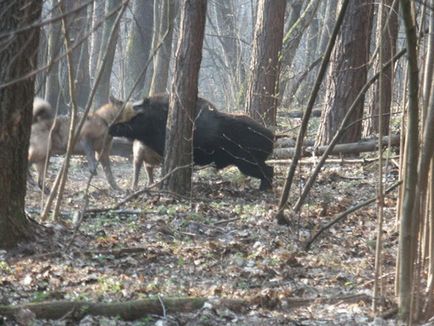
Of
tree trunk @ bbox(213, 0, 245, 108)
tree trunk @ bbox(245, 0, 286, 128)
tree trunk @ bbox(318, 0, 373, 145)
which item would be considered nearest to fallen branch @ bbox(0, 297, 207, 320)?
tree trunk @ bbox(318, 0, 373, 145)

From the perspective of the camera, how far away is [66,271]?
23.4ft

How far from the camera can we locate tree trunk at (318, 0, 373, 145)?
13.6 metres

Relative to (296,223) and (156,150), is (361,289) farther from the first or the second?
(156,150)

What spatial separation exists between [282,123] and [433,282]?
568 inches

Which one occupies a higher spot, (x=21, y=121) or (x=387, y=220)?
(x=21, y=121)

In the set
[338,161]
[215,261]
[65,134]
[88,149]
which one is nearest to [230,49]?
[88,149]

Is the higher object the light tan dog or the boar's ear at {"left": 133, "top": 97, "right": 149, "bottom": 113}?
the boar's ear at {"left": 133, "top": 97, "right": 149, "bottom": 113}

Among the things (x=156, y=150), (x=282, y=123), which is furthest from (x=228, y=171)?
(x=282, y=123)

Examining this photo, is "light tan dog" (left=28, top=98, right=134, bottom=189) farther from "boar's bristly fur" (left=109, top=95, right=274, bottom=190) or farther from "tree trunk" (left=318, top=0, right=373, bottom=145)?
"tree trunk" (left=318, top=0, right=373, bottom=145)

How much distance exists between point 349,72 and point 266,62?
3.69m

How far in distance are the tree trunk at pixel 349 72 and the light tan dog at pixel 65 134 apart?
3359 millimetres

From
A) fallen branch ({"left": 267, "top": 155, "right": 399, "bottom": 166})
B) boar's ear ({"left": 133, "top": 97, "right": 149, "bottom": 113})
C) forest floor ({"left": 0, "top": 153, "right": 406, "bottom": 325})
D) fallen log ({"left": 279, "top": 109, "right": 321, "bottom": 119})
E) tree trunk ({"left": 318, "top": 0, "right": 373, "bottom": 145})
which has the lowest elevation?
forest floor ({"left": 0, "top": 153, "right": 406, "bottom": 325})

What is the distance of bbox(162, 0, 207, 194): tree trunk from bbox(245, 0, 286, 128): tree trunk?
17.9 ft

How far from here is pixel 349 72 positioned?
13.7 m
